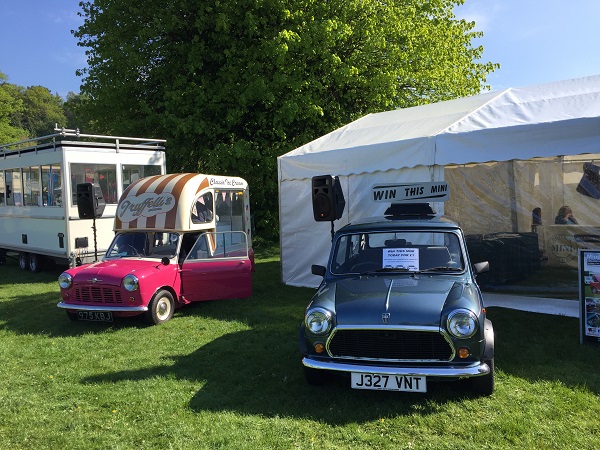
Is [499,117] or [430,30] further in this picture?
[430,30]

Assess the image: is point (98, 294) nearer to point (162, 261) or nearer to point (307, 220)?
Result: point (162, 261)

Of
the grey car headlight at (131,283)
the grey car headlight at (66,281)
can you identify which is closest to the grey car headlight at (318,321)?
the grey car headlight at (131,283)

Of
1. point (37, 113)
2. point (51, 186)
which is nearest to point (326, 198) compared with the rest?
point (51, 186)

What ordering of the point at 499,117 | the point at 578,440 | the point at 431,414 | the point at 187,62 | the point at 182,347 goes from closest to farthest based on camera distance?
the point at 578,440
the point at 431,414
the point at 182,347
the point at 499,117
the point at 187,62

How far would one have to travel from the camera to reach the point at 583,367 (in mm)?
5605

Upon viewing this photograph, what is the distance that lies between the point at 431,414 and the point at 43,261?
1305cm

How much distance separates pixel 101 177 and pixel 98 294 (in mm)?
5903

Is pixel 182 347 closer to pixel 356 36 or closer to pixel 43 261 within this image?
pixel 43 261

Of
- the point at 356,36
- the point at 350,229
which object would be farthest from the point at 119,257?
the point at 356,36

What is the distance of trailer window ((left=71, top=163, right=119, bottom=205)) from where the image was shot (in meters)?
12.4

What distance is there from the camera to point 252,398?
16.4 ft

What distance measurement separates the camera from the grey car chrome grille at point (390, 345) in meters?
4.41

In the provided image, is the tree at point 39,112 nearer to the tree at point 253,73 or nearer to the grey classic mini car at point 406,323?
the tree at point 253,73

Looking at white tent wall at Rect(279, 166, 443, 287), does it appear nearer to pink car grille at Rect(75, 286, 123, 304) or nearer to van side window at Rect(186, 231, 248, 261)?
van side window at Rect(186, 231, 248, 261)
